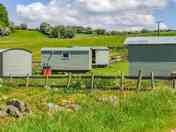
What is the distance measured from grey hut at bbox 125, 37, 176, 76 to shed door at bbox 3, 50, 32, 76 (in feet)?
26.9

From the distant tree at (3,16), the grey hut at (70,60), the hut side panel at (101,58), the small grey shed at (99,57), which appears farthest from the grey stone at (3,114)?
the distant tree at (3,16)

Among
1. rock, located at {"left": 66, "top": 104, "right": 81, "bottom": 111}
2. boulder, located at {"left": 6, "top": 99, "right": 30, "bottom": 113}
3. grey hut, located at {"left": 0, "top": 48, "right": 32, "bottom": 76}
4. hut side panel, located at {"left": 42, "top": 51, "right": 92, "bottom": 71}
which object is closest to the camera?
boulder, located at {"left": 6, "top": 99, "right": 30, "bottom": 113}

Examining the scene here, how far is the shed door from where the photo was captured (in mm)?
34906

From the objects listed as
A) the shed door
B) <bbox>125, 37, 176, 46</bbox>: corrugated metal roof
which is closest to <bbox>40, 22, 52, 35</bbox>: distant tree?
the shed door

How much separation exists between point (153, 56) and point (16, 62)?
415 inches

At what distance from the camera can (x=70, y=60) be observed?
43531 millimetres

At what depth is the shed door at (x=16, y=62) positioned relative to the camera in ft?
115

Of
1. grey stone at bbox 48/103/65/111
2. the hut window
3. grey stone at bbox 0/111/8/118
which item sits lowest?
grey stone at bbox 48/103/65/111

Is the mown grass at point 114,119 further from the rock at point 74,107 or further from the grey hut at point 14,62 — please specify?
the grey hut at point 14,62

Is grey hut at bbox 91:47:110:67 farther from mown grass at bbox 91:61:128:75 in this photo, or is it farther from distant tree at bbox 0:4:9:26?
distant tree at bbox 0:4:9:26

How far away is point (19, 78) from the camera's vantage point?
88.2 ft

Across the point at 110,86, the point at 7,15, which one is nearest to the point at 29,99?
the point at 110,86

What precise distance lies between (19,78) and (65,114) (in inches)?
627

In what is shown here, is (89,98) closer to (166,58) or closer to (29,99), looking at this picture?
(29,99)
